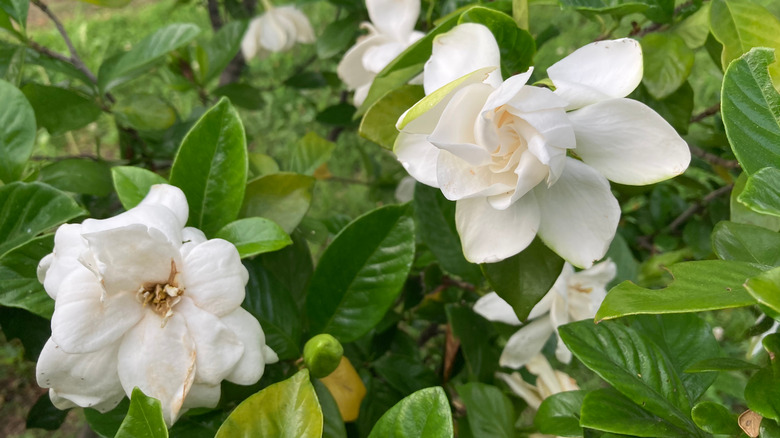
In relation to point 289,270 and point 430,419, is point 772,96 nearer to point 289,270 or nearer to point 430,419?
point 430,419

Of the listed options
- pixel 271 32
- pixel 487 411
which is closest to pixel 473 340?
pixel 487 411

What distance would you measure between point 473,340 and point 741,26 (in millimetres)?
595

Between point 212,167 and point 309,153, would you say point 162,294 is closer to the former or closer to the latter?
point 212,167

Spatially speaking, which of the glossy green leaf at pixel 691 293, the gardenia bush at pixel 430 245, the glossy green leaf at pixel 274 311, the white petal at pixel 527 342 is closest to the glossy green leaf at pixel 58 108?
the gardenia bush at pixel 430 245

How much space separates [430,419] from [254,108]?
1.20m

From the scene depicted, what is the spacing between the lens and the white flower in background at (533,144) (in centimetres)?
53

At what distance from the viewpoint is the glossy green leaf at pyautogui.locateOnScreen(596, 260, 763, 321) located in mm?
439

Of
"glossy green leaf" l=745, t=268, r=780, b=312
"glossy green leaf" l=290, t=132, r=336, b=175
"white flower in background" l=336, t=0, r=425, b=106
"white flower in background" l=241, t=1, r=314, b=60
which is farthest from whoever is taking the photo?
"white flower in background" l=241, t=1, r=314, b=60

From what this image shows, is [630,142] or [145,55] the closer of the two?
[630,142]

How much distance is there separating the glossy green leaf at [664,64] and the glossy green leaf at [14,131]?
0.79 metres

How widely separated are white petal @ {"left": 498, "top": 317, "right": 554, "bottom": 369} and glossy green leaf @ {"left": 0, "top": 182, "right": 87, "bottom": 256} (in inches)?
24.7

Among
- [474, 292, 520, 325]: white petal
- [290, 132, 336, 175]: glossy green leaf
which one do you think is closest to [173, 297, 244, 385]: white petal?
[474, 292, 520, 325]: white petal

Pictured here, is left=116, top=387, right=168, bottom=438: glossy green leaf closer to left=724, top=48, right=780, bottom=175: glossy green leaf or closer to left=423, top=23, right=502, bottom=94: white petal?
left=423, top=23, right=502, bottom=94: white petal

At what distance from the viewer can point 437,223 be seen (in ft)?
3.04
